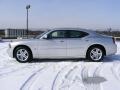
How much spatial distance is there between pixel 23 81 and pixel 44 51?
4.03 m

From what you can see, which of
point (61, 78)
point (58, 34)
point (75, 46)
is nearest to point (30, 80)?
point (61, 78)

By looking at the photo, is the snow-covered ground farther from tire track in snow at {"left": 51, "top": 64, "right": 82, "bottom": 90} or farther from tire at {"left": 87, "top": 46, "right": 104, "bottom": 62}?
tire at {"left": 87, "top": 46, "right": 104, "bottom": 62}

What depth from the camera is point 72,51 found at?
37.2 ft

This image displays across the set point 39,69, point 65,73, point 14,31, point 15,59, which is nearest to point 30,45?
point 15,59

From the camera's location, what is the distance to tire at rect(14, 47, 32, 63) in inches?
442

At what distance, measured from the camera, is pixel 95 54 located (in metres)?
11.5

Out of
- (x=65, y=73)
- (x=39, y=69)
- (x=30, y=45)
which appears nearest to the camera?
(x=65, y=73)

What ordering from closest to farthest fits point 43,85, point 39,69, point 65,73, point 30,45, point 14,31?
point 43,85 → point 65,73 → point 39,69 → point 30,45 → point 14,31

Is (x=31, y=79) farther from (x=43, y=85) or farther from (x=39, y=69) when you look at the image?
(x=39, y=69)

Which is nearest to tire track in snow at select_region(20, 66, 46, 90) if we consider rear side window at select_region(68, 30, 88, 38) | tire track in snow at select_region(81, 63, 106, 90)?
tire track in snow at select_region(81, 63, 106, 90)

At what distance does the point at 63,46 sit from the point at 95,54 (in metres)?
1.43

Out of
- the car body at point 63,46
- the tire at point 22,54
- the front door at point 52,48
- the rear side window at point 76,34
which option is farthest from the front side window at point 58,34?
the tire at point 22,54

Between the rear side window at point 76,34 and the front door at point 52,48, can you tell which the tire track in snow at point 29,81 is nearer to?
the front door at point 52,48

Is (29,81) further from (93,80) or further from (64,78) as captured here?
(93,80)
